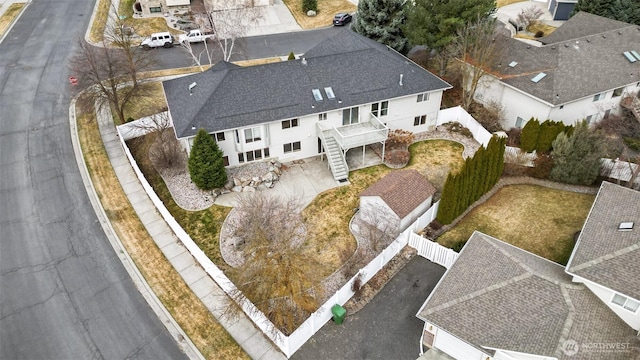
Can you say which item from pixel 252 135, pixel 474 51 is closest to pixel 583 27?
pixel 474 51

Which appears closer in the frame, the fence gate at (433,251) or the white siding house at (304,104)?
the fence gate at (433,251)

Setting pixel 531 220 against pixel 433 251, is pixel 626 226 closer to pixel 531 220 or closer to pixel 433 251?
pixel 531 220

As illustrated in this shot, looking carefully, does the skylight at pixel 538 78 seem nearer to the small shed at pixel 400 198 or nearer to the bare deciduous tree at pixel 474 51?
the bare deciduous tree at pixel 474 51

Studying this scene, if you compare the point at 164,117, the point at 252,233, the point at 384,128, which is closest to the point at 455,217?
the point at 384,128

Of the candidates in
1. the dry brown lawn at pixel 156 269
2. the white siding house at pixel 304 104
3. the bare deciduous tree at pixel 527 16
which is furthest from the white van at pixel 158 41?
the bare deciduous tree at pixel 527 16

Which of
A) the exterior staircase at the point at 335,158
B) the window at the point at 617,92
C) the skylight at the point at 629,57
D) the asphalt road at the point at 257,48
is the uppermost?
the skylight at the point at 629,57

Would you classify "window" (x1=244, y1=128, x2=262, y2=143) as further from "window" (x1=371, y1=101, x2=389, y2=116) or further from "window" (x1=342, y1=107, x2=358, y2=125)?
"window" (x1=371, y1=101, x2=389, y2=116)
